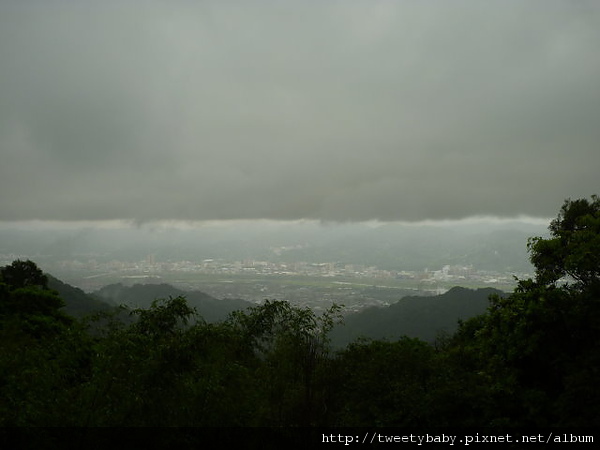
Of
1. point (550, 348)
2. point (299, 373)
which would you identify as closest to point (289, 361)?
point (299, 373)

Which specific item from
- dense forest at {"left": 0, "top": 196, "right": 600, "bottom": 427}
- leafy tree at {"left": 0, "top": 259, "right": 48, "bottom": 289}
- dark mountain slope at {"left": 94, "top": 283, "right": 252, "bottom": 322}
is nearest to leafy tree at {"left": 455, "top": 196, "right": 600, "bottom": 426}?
dense forest at {"left": 0, "top": 196, "right": 600, "bottom": 427}

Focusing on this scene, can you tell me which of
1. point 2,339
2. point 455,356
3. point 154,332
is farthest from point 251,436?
point 2,339

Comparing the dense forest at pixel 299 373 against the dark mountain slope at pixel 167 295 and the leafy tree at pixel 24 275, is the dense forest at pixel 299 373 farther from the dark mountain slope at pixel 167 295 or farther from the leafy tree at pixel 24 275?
the dark mountain slope at pixel 167 295

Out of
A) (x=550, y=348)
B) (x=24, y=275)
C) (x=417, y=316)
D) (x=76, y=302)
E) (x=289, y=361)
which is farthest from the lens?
(x=417, y=316)

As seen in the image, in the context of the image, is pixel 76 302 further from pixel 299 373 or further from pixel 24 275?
pixel 299 373

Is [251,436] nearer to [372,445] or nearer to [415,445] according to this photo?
[372,445]

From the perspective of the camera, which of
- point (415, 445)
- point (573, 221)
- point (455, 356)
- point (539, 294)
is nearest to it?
point (415, 445)

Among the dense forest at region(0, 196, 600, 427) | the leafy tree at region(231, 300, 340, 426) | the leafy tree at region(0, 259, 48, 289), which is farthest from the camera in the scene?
the leafy tree at region(0, 259, 48, 289)

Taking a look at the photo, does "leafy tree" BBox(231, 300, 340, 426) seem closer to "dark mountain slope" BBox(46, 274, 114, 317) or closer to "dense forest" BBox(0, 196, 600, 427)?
"dense forest" BBox(0, 196, 600, 427)
